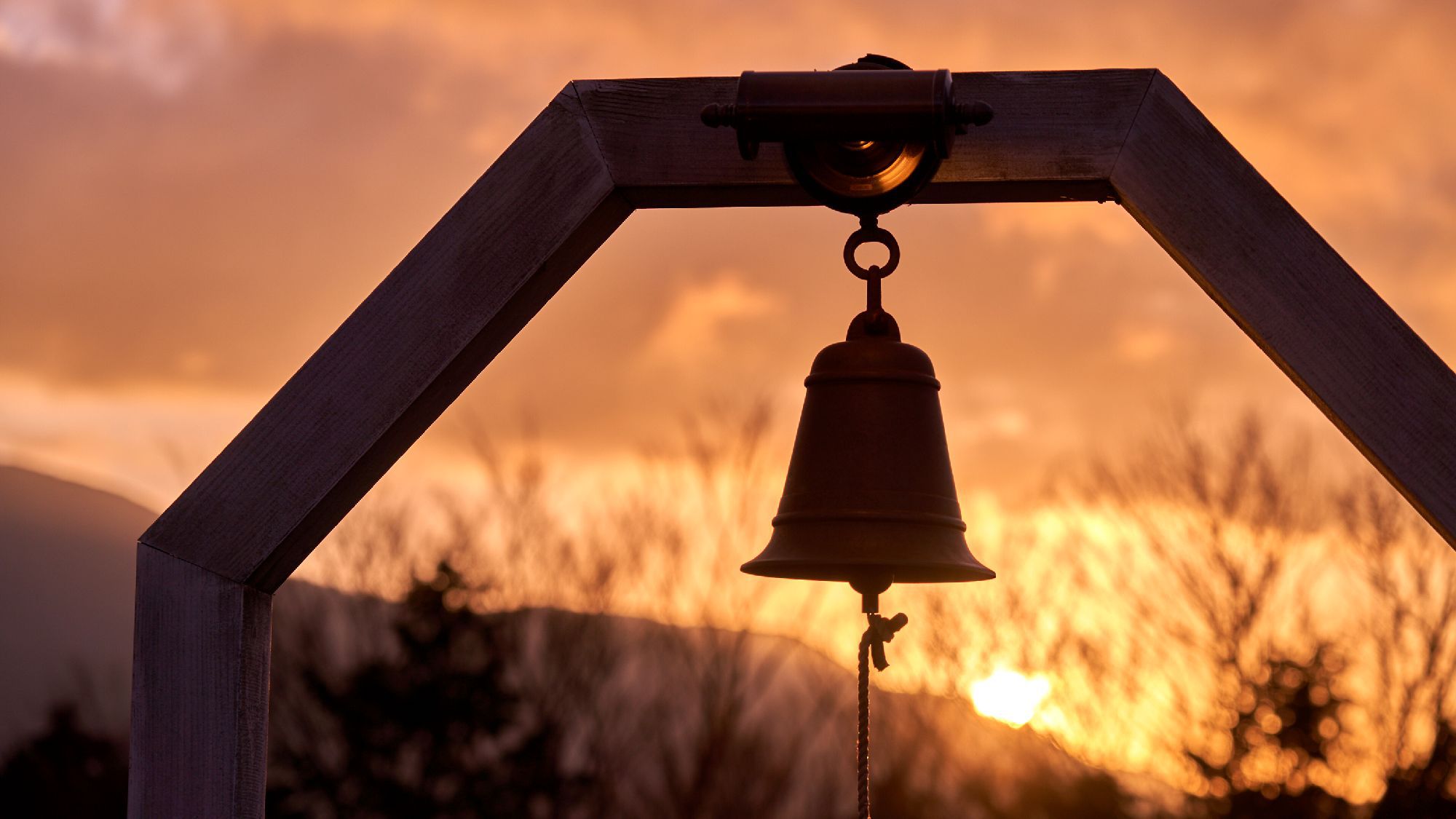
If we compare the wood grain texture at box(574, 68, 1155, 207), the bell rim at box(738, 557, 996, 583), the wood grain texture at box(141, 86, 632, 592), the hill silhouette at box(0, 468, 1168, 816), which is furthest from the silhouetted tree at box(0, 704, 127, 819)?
the wood grain texture at box(574, 68, 1155, 207)

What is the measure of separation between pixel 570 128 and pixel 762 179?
0.85ft

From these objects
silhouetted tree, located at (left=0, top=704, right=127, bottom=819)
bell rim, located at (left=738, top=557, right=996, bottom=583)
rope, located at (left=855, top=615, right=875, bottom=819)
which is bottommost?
rope, located at (left=855, top=615, right=875, bottom=819)

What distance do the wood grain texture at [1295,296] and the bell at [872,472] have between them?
46 centimetres

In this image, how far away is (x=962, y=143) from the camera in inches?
73.4

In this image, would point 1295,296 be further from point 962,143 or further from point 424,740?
point 424,740

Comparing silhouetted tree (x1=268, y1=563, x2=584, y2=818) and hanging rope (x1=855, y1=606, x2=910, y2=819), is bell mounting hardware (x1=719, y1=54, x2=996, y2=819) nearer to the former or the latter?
hanging rope (x1=855, y1=606, x2=910, y2=819)

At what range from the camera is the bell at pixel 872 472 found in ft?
6.98

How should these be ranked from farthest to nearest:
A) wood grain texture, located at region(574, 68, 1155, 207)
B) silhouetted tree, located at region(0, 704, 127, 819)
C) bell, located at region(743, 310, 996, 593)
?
silhouetted tree, located at region(0, 704, 127, 819) < bell, located at region(743, 310, 996, 593) < wood grain texture, located at region(574, 68, 1155, 207)

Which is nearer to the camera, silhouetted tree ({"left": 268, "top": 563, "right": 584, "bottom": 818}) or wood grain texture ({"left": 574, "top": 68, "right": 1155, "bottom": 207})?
wood grain texture ({"left": 574, "top": 68, "right": 1155, "bottom": 207})

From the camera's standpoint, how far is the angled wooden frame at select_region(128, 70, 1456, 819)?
5.86 feet

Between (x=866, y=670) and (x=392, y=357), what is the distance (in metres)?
0.75

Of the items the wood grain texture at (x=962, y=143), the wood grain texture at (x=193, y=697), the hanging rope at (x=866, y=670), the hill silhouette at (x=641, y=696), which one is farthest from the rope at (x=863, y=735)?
the hill silhouette at (x=641, y=696)

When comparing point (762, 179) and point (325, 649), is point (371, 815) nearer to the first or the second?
point (325, 649)

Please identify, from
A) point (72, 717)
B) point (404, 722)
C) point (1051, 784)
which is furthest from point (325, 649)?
point (1051, 784)
